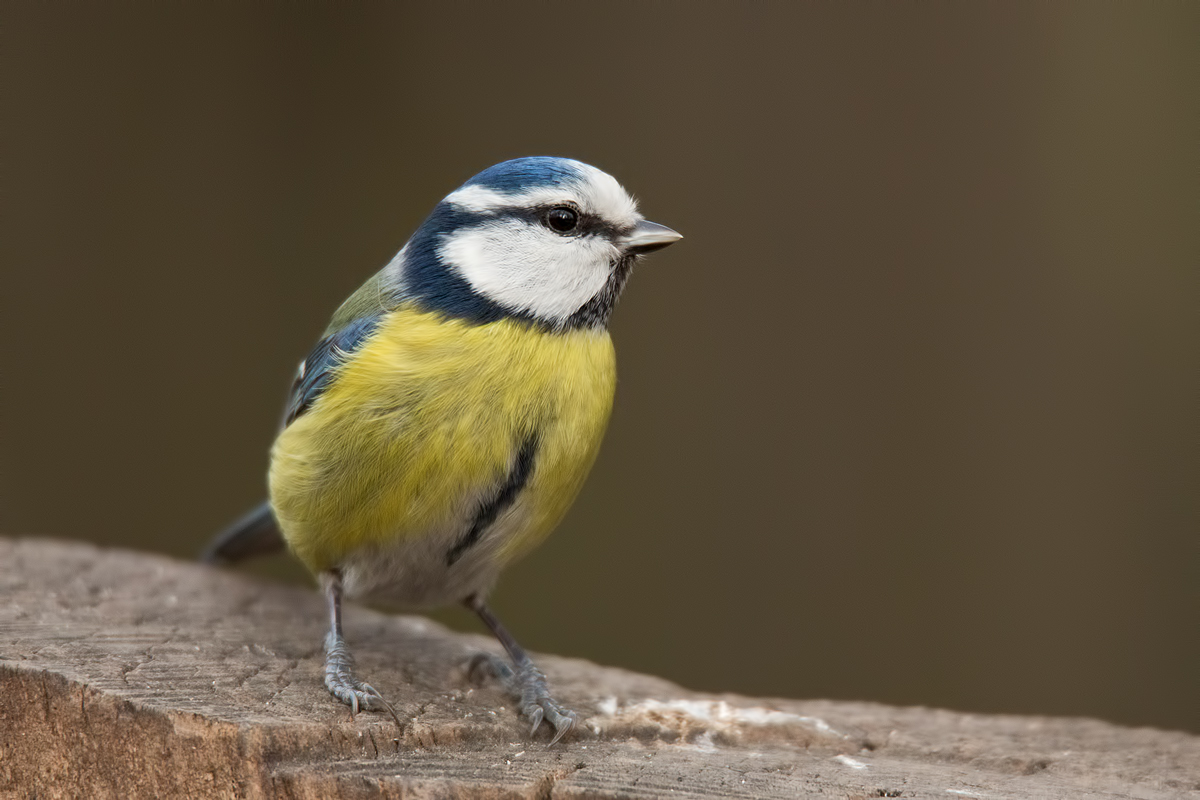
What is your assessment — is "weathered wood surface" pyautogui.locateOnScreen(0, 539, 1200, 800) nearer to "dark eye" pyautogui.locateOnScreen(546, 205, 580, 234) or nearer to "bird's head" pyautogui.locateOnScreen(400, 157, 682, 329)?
"bird's head" pyautogui.locateOnScreen(400, 157, 682, 329)

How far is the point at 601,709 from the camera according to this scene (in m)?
2.30

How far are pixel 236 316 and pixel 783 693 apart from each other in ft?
7.74

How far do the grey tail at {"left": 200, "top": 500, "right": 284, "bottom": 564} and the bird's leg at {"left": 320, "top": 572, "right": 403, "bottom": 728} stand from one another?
24.2 inches

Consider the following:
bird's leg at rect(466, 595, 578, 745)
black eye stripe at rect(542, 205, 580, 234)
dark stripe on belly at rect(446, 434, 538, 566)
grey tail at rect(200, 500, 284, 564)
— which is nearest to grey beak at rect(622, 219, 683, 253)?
black eye stripe at rect(542, 205, 580, 234)

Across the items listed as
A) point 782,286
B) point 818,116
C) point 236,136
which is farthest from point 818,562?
point 236,136

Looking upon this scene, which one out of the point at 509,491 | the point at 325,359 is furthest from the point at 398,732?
the point at 325,359

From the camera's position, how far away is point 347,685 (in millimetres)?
2082

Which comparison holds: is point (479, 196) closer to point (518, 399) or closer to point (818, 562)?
point (518, 399)

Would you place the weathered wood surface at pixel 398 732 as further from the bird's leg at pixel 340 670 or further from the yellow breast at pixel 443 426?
the yellow breast at pixel 443 426

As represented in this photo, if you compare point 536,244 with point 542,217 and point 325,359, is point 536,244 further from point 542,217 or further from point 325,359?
point 325,359

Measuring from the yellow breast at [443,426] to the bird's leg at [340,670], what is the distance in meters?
0.14

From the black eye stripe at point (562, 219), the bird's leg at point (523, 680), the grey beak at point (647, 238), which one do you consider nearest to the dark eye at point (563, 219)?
the black eye stripe at point (562, 219)

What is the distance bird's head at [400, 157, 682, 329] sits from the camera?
2.28m

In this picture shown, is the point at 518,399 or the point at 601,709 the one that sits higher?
the point at 518,399
